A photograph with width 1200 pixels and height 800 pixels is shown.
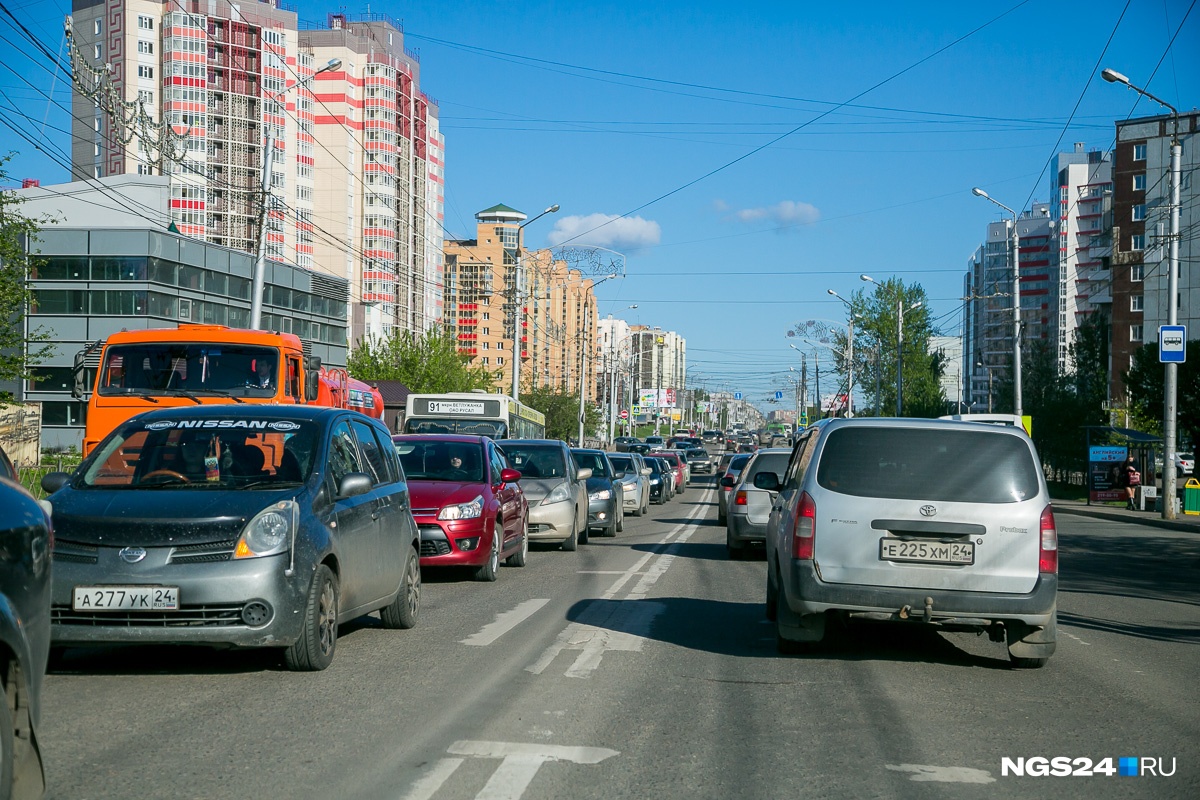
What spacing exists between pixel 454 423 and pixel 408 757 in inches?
911

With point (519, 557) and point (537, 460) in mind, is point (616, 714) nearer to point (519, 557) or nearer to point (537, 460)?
point (519, 557)

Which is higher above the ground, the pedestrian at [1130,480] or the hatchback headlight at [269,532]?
the hatchback headlight at [269,532]

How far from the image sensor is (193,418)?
848cm

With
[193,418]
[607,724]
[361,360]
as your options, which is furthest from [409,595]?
[361,360]

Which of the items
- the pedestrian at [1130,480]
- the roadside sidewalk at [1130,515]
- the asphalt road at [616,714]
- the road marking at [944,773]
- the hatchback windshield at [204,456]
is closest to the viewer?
the asphalt road at [616,714]

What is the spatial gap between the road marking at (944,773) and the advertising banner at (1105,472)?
3734cm

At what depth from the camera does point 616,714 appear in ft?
21.5

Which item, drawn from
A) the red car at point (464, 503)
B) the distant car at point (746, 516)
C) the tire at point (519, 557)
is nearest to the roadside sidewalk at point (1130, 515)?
the distant car at point (746, 516)

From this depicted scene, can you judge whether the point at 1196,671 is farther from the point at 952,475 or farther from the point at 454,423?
the point at 454,423

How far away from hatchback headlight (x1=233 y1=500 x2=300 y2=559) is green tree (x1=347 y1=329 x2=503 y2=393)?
212 ft

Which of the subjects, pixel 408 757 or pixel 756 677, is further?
pixel 756 677

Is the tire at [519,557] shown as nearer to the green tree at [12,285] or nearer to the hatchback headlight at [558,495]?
the hatchback headlight at [558,495]

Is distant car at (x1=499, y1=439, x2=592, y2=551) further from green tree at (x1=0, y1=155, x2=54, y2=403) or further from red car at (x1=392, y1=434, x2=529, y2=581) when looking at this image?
green tree at (x1=0, y1=155, x2=54, y2=403)

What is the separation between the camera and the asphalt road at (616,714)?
5.21 metres
